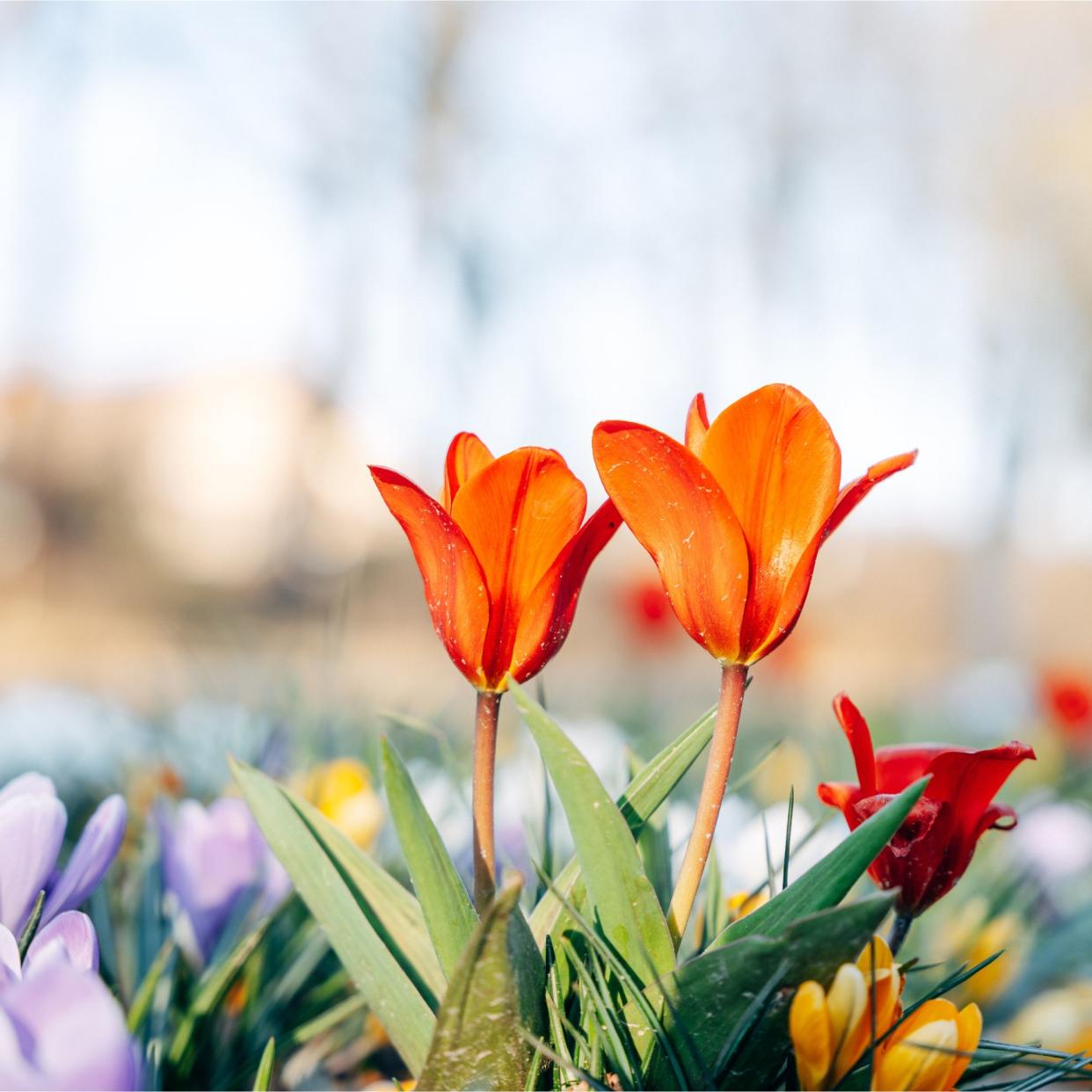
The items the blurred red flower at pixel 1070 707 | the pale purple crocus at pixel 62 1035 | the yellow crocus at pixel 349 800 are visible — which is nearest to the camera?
the pale purple crocus at pixel 62 1035

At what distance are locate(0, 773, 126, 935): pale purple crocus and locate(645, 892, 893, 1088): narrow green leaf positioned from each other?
0.25 metres

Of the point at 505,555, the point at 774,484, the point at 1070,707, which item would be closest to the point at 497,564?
the point at 505,555

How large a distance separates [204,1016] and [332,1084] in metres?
0.19

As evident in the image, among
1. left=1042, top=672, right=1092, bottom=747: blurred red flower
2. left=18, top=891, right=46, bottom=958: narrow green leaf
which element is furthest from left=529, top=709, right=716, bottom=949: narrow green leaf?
left=1042, top=672, right=1092, bottom=747: blurred red flower

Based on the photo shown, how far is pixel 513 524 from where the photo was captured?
40 cm

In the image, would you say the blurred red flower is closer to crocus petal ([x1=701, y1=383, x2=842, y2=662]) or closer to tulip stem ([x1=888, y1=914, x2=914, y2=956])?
tulip stem ([x1=888, y1=914, x2=914, y2=956])

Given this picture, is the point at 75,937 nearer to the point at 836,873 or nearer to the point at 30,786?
the point at 30,786

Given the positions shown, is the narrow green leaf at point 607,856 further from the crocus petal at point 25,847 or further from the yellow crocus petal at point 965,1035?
the crocus petal at point 25,847

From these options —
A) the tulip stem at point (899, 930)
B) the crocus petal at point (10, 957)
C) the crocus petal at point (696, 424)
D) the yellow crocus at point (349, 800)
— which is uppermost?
the crocus petal at point (696, 424)

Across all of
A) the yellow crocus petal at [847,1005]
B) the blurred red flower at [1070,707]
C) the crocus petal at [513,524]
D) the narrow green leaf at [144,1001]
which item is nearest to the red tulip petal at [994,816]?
the yellow crocus petal at [847,1005]

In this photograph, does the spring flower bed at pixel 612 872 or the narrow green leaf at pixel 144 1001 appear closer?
the spring flower bed at pixel 612 872

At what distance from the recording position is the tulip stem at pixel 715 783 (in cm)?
39

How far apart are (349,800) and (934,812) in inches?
22.0

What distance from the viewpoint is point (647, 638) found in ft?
11.3
